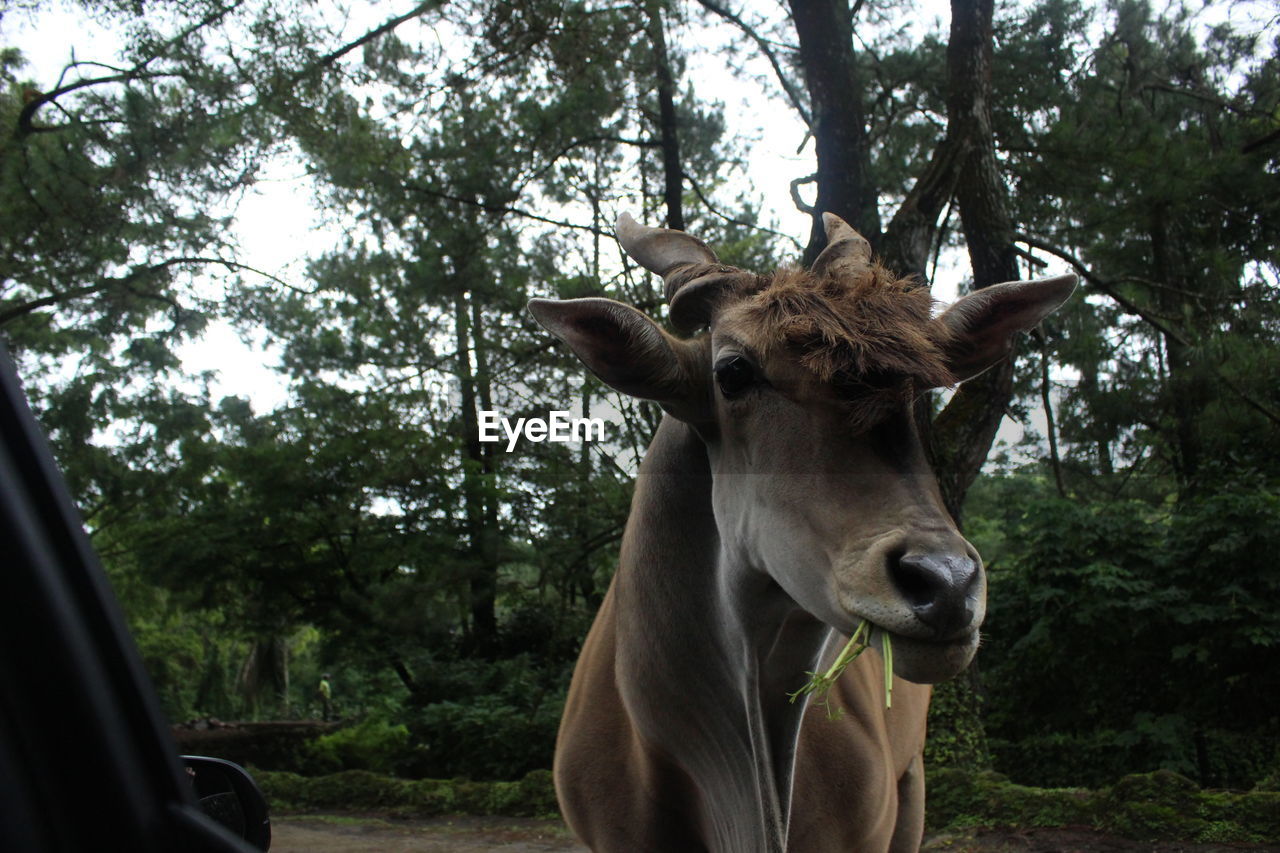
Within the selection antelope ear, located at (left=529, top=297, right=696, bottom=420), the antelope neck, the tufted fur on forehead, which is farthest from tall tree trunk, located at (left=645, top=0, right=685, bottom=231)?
the tufted fur on forehead

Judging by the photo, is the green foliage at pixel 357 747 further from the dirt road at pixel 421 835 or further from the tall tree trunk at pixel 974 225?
the tall tree trunk at pixel 974 225

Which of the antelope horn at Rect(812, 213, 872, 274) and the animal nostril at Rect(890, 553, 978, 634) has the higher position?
the antelope horn at Rect(812, 213, 872, 274)

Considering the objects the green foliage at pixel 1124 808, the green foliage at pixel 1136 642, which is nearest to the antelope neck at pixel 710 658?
the green foliage at pixel 1124 808

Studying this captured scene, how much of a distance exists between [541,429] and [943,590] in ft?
35.3

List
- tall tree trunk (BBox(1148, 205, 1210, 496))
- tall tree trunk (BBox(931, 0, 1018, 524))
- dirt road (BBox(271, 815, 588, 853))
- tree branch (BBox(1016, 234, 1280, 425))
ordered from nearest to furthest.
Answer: tall tree trunk (BBox(931, 0, 1018, 524)), tree branch (BBox(1016, 234, 1280, 425)), dirt road (BBox(271, 815, 588, 853)), tall tree trunk (BBox(1148, 205, 1210, 496))

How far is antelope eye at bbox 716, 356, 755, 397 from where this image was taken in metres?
2.50

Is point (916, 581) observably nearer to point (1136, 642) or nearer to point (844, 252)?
point (844, 252)

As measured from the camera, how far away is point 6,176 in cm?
942

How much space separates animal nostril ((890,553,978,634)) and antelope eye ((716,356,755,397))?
27.0 inches

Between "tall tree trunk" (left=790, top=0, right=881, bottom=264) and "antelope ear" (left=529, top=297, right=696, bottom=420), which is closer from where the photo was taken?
"antelope ear" (left=529, top=297, right=696, bottom=420)

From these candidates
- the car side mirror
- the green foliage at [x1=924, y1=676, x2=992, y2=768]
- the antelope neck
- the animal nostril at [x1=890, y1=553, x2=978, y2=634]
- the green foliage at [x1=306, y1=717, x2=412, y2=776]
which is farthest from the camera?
the green foliage at [x1=306, y1=717, x2=412, y2=776]

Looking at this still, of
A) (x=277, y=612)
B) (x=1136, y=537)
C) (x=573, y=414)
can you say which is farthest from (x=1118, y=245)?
(x=277, y=612)

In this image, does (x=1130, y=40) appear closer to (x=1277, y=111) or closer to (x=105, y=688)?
(x=1277, y=111)

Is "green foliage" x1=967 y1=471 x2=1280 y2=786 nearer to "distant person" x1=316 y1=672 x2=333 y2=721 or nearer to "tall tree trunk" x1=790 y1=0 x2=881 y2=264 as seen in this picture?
"tall tree trunk" x1=790 y1=0 x2=881 y2=264
